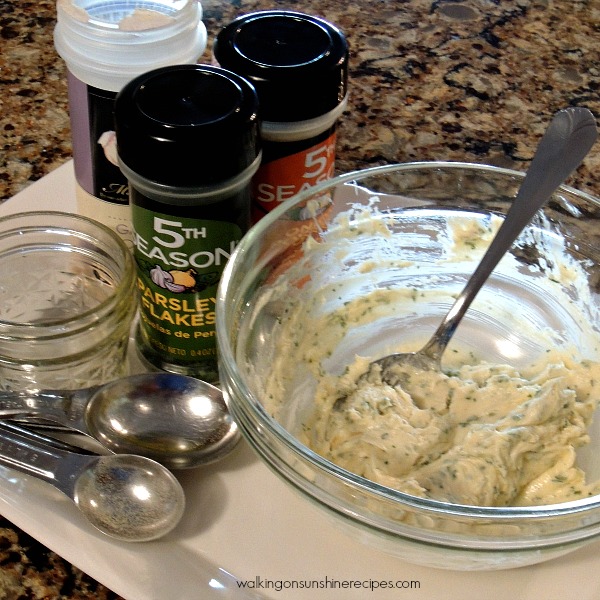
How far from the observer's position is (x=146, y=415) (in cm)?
67

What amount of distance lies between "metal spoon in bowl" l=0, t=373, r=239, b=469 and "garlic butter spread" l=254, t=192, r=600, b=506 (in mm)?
56

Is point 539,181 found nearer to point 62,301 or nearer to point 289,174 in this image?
point 289,174

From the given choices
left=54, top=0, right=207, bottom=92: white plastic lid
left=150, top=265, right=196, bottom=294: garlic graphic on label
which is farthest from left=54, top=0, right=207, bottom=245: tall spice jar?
left=150, top=265, right=196, bottom=294: garlic graphic on label

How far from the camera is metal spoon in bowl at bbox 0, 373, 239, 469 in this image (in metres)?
0.66

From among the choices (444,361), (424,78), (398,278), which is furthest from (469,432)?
(424,78)

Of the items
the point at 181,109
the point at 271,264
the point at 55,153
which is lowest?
the point at 55,153

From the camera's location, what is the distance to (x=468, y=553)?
1.80ft

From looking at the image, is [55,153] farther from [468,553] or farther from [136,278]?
[468,553]

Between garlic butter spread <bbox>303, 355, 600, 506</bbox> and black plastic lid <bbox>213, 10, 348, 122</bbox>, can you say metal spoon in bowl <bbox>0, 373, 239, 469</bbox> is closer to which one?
garlic butter spread <bbox>303, 355, 600, 506</bbox>

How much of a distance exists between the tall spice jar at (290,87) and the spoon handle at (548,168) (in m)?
0.18

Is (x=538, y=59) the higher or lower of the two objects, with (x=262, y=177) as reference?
lower

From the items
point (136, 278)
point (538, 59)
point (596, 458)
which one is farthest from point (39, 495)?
point (538, 59)

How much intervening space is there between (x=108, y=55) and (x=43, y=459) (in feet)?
1.11

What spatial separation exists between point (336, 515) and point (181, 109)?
12.9 inches
